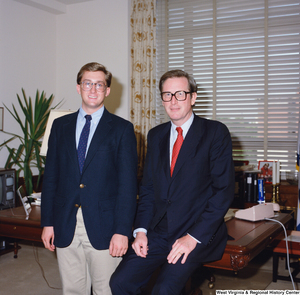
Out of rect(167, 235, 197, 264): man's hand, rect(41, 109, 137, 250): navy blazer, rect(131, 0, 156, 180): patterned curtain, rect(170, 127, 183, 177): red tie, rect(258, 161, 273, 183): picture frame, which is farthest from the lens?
rect(131, 0, 156, 180): patterned curtain

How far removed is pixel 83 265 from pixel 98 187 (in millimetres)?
449

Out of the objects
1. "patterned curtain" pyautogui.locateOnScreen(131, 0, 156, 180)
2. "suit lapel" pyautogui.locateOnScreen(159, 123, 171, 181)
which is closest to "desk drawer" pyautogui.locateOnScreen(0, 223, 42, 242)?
"suit lapel" pyautogui.locateOnScreen(159, 123, 171, 181)

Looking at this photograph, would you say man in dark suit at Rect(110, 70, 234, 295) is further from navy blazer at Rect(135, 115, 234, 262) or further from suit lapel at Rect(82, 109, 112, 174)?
suit lapel at Rect(82, 109, 112, 174)

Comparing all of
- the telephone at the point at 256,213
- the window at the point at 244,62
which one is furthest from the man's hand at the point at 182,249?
the window at the point at 244,62

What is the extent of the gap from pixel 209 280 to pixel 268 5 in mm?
3534

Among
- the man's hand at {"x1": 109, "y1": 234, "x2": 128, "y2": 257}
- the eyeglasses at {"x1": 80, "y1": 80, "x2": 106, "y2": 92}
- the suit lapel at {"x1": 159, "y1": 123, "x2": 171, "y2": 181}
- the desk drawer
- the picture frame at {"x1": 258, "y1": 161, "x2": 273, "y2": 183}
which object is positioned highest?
the eyeglasses at {"x1": 80, "y1": 80, "x2": 106, "y2": 92}

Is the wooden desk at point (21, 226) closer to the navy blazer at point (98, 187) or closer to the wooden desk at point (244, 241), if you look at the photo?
the navy blazer at point (98, 187)

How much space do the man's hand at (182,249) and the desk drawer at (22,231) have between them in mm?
1136

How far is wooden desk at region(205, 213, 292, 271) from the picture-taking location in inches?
70.9

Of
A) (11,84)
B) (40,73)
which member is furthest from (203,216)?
Answer: (40,73)

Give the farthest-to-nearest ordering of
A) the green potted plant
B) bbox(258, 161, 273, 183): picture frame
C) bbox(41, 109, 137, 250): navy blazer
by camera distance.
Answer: the green potted plant, bbox(258, 161, 273, 183): picture frame, bbox(41, 109, 137, 250): navy blazer

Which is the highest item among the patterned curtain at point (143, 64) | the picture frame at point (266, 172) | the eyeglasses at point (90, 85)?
the patterned curtain at point (143, 64)

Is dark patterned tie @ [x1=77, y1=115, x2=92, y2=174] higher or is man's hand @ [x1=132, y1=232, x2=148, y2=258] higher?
dark patterned tie @ [x1=77, y1=115, x2=92, y2=174]

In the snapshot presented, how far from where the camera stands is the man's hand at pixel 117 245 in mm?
1712
